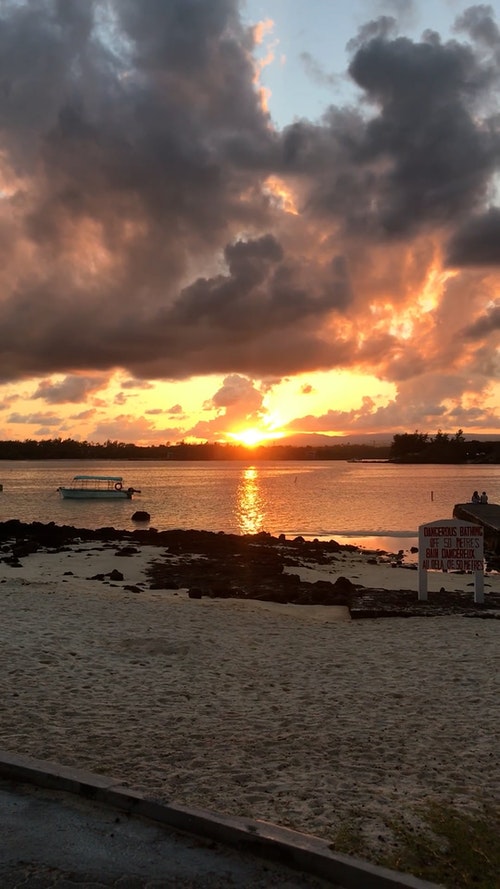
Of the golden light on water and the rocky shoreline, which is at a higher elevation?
the rocky shoreline

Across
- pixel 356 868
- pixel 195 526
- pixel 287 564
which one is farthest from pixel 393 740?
pixel 195 526

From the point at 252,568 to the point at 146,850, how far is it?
2063 centimetres

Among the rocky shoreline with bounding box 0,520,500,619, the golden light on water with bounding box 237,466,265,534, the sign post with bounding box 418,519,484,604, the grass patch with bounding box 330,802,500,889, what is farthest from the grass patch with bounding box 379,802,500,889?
the golden light on water with bounding box 237,466,265,534

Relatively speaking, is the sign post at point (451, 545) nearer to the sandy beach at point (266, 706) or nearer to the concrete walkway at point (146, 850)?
the sandy beach at point (266, 706)

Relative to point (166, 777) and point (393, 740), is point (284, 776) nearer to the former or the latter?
point (166, 777)

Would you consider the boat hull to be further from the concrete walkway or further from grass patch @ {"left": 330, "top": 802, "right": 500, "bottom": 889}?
grass patch @ {"left": 330, "top": 802, "right": 500, "bottom": 889}

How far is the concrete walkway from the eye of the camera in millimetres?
4234

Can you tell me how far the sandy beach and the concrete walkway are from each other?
45 centimetres

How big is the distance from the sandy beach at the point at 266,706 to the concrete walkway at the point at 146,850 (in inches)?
17.6

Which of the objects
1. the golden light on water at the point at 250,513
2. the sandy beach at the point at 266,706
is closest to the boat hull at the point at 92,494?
the golden light on water at the point at 250,513

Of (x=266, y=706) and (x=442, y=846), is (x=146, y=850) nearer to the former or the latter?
(x=442, y=846)

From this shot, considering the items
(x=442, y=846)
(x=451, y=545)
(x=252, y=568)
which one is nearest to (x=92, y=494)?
(x=252, y=568)

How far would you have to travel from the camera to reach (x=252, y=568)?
2511cm

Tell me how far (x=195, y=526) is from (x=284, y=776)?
146ft
